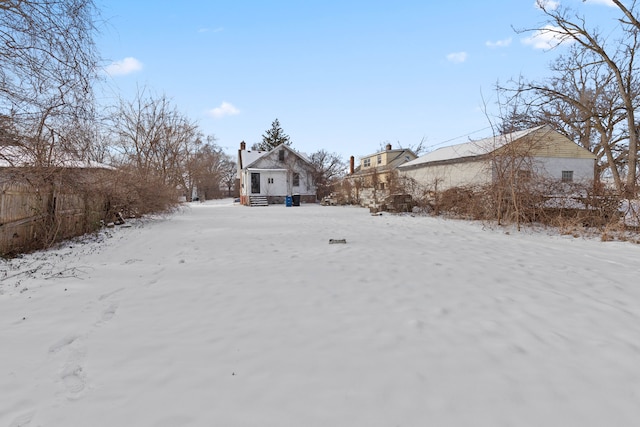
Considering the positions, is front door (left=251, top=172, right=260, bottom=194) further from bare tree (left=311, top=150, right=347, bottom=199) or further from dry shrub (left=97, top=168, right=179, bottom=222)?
dry shrub (left=97, top=168, right=179, bottom=222)

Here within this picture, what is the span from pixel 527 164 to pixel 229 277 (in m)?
9.43

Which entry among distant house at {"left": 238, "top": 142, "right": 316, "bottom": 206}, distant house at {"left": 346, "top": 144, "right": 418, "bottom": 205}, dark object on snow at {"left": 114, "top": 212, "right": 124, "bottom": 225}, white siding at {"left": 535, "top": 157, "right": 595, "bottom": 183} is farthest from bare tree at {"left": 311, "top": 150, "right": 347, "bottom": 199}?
dark object on snow at {"left": 114, "top": 212, "right": 124, "bottom": 225}

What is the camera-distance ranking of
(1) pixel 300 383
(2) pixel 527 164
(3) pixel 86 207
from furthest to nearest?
(2) pixel 527 164
(3) pixel 86 207
(1) pixel 300 383

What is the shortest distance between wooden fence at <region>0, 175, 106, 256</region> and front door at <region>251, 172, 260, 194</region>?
20561 millimetres

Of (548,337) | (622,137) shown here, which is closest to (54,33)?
(548,337)

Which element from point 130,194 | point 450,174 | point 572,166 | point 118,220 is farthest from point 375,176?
point 118,220

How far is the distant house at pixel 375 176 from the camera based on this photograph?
64.8ft

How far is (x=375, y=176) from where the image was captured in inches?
850

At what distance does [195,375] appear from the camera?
233 cm

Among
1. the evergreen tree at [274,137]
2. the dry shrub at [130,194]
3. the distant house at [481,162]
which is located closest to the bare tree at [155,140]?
the dry shrub at [130,194]

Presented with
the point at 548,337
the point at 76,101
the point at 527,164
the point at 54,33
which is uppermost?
the point at 54,33

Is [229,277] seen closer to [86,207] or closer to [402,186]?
[86,207]

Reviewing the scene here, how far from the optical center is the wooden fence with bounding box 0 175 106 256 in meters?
6.00

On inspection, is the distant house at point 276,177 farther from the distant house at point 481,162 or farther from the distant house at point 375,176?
the distant house at point 481,162
